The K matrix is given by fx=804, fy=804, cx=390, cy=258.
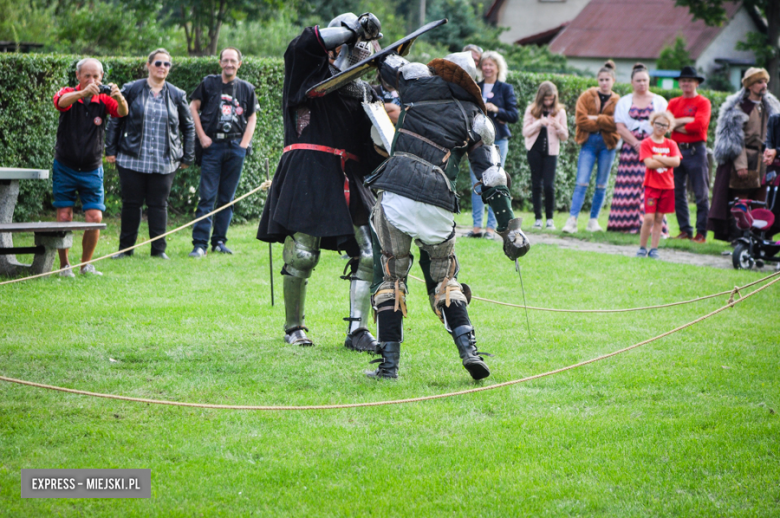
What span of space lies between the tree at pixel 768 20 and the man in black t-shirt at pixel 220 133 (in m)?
25.5

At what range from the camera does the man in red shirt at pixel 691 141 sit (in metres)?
10.7

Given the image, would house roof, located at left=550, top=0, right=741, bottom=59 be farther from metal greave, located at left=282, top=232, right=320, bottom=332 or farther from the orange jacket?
metal greave, located at left=282, top=232, right=320, bottom=332

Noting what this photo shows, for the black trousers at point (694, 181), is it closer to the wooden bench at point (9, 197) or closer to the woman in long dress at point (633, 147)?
the woman in long dress at point (633, 147)

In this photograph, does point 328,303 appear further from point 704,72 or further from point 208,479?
point 704,72

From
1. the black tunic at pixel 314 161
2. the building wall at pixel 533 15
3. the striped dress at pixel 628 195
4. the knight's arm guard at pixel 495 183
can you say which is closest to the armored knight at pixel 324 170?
the black tunic at pixel 314 161

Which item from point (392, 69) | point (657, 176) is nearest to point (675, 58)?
point (657, 176)

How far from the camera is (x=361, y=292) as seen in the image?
18.2 feet

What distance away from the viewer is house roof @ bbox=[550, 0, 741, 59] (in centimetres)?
3425

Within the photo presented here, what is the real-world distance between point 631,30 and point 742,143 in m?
28.9

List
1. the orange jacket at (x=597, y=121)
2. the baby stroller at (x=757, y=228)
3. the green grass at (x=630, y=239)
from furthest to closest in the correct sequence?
the orange jacket at (x=597, y=121), the green grass at (x=630, y=239), the baby stroller at (x=757, y=228)

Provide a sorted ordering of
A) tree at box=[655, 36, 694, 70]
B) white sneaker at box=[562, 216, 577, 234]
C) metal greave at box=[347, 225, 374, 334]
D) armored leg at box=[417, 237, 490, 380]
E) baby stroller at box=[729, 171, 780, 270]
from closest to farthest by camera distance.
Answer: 1. armored leg at box=[417, 237, 490, 380]
2. metal greave at box=[347, 225, 374, 334]
3. baby stroller at box=[729, 171, 780, 270]
4. white sneaker at box=[562, 216, 577, 234]
5. tree at box=[655, 36, 694, 70]

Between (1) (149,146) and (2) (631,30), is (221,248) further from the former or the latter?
(2) (631,30)

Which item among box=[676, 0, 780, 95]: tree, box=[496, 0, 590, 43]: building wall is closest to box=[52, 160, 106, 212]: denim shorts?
box=[676, 0, 780, 95]: tree

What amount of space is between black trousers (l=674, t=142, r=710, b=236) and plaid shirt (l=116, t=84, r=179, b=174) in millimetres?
6807
